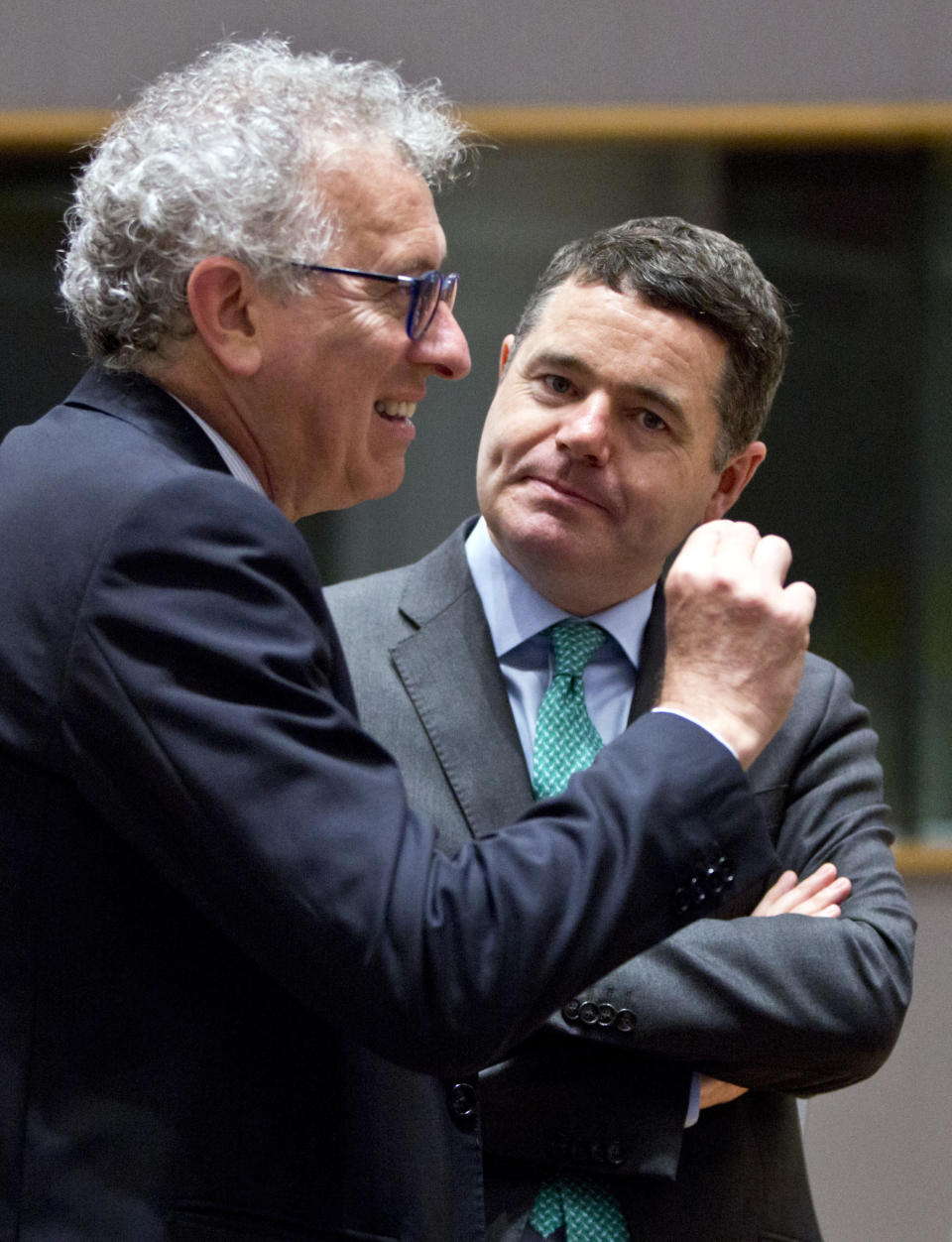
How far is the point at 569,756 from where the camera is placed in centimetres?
193

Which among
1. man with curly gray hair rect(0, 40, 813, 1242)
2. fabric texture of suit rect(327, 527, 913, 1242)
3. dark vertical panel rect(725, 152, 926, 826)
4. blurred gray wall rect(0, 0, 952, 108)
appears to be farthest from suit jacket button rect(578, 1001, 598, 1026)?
blurred gray wall rect(0, 0, 952, 108)

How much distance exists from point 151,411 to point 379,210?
292 millimetres

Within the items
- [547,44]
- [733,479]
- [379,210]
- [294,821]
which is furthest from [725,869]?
[547,44]

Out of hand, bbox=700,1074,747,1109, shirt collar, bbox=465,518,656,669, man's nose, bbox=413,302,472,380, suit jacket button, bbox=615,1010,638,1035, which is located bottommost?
hand, bbox=700,1074,747,1109

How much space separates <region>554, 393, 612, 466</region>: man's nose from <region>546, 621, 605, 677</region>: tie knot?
24 centimetres

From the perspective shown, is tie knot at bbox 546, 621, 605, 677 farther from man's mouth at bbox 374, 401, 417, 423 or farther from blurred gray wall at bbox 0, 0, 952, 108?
blurred gray wall at bbox 0, 0, 952, 108

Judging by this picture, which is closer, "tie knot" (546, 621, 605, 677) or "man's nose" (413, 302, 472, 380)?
"man's nose" (413, 302, 472, 380)

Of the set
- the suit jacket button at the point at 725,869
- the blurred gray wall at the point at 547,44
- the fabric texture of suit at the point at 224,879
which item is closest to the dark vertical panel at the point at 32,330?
the blurred gray wall at the point at 547,44

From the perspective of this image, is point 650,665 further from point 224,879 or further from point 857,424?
point 857,424

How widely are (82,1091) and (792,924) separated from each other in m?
1.02

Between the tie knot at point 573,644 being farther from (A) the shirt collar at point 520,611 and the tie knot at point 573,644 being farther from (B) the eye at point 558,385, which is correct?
(B) the eye at point 558,385

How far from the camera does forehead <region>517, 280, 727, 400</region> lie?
6.83ft

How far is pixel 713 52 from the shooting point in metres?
3.62

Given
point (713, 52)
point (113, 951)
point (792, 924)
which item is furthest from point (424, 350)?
point (713, 52)
